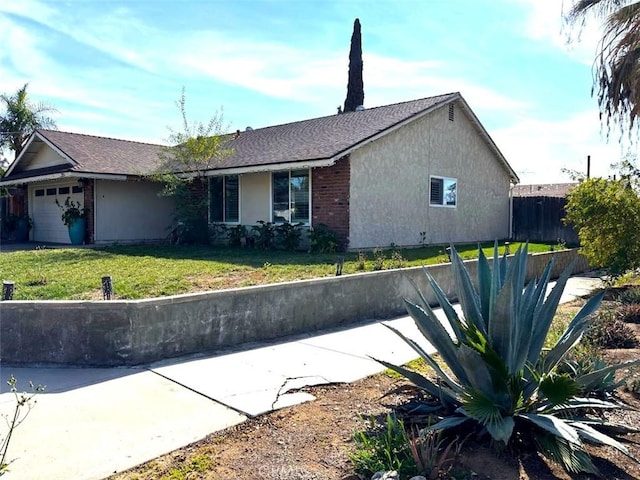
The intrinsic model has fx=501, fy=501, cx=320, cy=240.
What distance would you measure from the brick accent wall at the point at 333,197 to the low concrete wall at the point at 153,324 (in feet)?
22.4

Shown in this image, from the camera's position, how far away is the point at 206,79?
47.8 ft

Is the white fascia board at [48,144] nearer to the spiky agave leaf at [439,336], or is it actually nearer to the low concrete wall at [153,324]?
the low concrete wall at [153,324]

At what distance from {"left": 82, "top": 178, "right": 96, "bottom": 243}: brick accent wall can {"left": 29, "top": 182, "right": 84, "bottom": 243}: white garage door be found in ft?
3.10

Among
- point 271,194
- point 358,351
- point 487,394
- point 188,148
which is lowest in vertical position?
point 358,351

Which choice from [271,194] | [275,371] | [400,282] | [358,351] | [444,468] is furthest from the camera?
[271,194]

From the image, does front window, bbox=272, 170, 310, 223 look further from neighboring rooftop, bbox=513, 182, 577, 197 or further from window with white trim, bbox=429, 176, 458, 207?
neighboring rooftop, bbox=513, 182, 577, 197

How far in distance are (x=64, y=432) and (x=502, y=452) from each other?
3.21m

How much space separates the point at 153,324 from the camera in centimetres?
562

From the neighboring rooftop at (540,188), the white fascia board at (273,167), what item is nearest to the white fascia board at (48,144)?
the white fascia board at (273,167)

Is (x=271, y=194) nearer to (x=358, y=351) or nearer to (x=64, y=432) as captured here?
(x=358, y=351)

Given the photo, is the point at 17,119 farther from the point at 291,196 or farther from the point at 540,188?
the point at 540,188

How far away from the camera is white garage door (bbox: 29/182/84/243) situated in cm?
1889

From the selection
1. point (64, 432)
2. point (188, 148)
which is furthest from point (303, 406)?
point (188, 148)

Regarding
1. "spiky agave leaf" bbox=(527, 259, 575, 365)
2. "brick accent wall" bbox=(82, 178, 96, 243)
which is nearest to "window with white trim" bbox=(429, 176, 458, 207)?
"brick accent wall" bbox=(82, 178, 96, 243)
